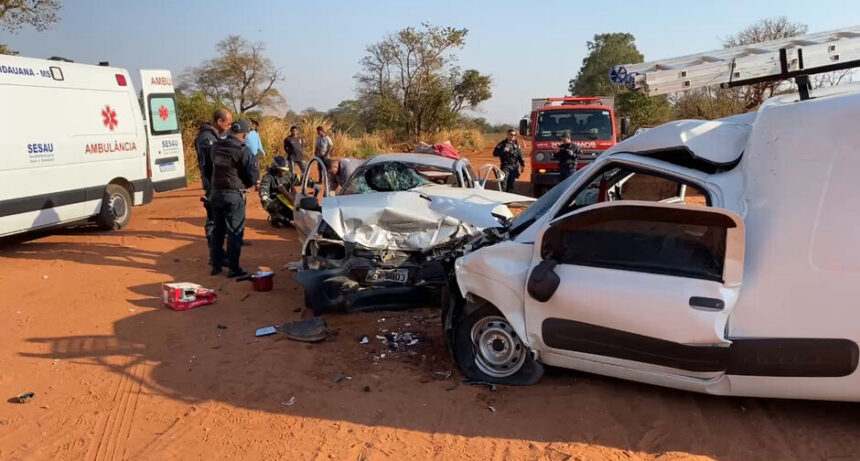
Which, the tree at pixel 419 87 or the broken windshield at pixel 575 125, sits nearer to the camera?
the broken windshield at pixel 575 125

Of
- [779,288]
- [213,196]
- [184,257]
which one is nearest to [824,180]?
[779,288]

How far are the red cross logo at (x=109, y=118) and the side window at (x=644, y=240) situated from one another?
8510 mm

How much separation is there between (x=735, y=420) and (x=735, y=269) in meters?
0.99

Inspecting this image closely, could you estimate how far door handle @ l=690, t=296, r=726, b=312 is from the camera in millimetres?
3350

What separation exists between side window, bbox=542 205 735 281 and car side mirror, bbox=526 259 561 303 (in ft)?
0.28

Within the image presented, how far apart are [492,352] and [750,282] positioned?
1717mm

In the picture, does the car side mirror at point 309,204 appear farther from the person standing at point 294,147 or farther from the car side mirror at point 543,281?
the person standing at point 294,147

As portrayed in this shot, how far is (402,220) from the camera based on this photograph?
19.7ft

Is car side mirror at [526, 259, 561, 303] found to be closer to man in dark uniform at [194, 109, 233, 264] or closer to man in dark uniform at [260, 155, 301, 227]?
man in dark uniform at [194, 109, 233, 264]

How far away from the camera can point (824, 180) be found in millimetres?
3264

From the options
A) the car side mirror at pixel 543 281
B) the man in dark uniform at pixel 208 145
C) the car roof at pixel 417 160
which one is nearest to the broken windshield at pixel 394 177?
the car roof at pixel 417 160

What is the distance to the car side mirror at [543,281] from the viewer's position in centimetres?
378

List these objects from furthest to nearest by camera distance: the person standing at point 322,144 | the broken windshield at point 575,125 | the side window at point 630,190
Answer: the person standing at point 322,144
the broken windshield at point 575,125
the side window at point 630,190

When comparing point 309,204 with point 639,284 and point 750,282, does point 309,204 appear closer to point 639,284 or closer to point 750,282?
point 639,284
